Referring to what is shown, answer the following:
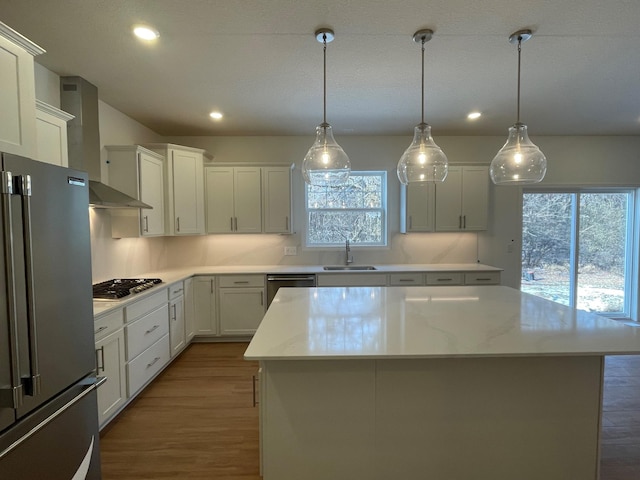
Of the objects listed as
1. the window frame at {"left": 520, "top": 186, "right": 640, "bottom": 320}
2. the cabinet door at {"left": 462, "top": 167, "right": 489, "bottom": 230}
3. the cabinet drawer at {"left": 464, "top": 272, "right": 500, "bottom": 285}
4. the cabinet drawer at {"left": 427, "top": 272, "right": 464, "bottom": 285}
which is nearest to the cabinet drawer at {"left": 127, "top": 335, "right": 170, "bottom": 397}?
the cabinet drawer at {"left": 427, "top": 272, "right": 464, "bottom": 285}

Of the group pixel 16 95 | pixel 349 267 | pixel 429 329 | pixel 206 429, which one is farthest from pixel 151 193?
pixel 429 329

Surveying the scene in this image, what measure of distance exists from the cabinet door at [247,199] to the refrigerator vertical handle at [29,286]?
274cm

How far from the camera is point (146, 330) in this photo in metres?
2.70

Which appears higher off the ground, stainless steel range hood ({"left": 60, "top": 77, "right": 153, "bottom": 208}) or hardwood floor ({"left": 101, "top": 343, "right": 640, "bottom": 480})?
stainless steel range hood ({"left": 60, "top": 77, "right": 153, "bottom": 208})

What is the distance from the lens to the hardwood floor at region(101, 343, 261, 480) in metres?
1.90

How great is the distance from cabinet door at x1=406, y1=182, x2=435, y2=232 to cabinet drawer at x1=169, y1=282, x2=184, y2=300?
285cm

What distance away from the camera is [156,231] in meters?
3.42

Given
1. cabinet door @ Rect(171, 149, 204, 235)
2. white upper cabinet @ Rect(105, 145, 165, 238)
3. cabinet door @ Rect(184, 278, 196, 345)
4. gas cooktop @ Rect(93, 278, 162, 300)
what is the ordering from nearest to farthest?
gas cooktop @ Rect(93, 278, 162, 300) → white upper cabinet @ Rect(105, 145, 165, 238) → cabinet door @ Rect(184, 278, 196, 345) → cabinet door @ Rect(171, 149, 204, 235)

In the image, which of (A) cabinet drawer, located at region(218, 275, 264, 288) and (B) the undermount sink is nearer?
(A) cabinet drawer, located at region(218, 275, 264, 288)

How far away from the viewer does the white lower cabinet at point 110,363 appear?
2.10 meters

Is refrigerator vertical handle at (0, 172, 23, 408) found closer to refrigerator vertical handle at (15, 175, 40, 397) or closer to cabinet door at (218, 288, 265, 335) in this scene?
refrigerator vertical handle at (15, 175, 40, 397)

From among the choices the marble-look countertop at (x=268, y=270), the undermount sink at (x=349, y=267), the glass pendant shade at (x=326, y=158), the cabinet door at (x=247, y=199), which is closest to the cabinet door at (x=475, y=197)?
the marble-look countertop at (x=268, y=270)

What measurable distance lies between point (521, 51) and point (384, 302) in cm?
201

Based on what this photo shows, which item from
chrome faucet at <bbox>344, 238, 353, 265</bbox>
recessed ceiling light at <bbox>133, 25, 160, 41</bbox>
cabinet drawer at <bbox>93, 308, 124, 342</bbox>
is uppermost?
recessed ceiling light at <bbox>133, 25, 160, 41</bbox>
